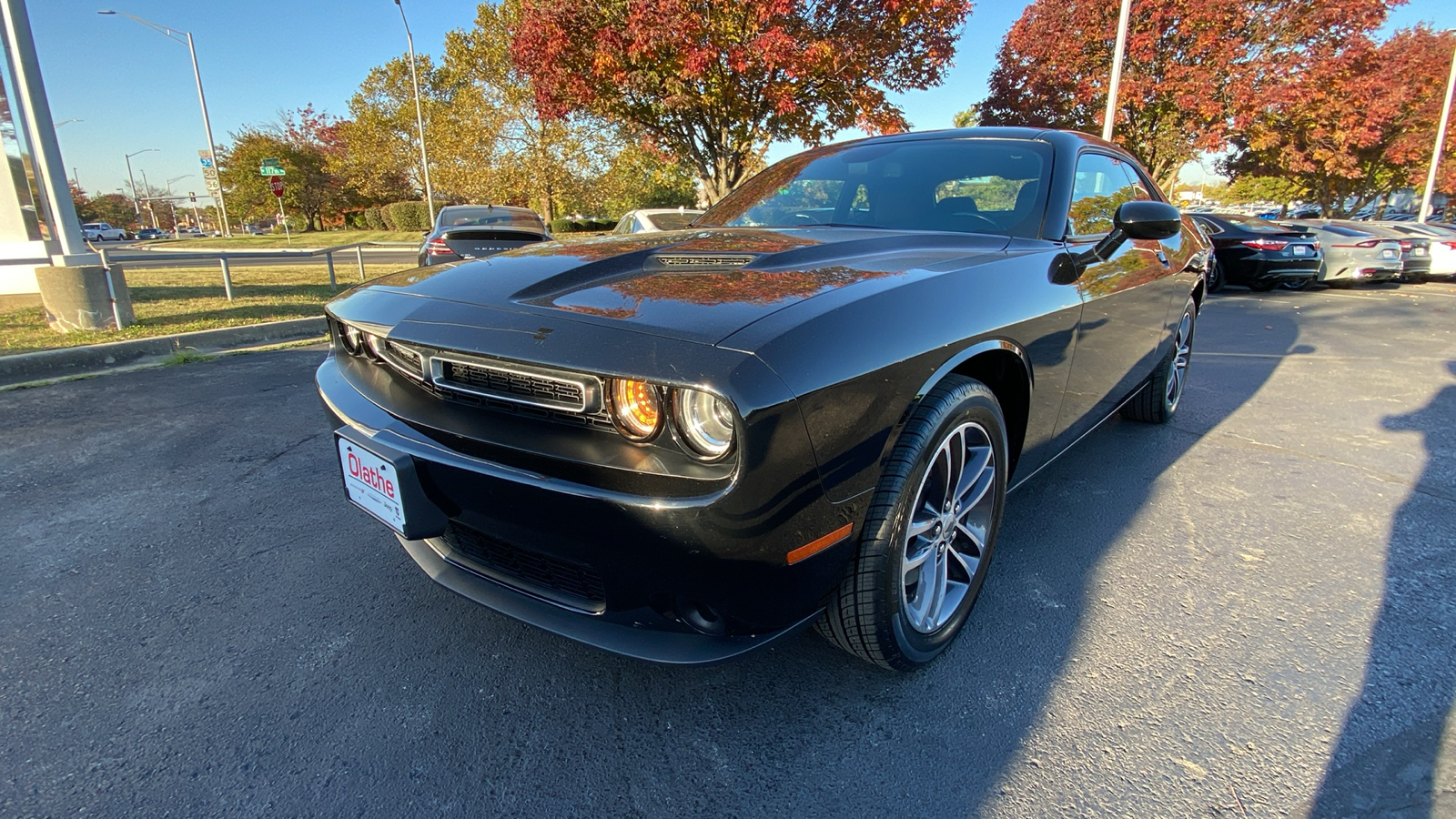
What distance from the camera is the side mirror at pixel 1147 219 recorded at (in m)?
2.57

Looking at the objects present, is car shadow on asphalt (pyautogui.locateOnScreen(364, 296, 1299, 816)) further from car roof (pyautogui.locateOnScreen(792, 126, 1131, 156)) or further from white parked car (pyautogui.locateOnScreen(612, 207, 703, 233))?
white parked car (pyautogui.locateOnScreen(612, 207, 703, 233))

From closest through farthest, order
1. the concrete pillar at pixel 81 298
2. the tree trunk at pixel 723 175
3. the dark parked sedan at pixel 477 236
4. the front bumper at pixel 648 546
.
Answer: the front bumper at pixel 648 546
the concrete pillar at pixel 81 298
the dark parked sedan at pixel 477 236
the tree trunk at pixel 723 175

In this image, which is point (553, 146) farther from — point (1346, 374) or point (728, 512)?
point (728, 512)

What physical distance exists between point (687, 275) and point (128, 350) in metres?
6.57

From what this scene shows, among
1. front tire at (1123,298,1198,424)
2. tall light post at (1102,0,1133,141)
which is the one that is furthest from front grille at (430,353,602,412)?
tall light post at (1102,0,1133,141)

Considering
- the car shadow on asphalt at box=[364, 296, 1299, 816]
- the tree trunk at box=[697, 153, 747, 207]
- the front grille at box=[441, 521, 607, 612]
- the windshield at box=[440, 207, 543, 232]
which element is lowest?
the car shadow on asphalt at box=[364, 296, 1299, 816]

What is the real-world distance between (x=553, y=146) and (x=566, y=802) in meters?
26.9

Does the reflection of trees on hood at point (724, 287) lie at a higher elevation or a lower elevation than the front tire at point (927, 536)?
higher

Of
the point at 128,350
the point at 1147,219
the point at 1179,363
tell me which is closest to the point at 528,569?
the point at 1147,219

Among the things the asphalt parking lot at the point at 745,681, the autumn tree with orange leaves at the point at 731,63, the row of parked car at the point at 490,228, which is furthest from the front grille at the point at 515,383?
the autumn tree with orange leaves at the point at 731,63

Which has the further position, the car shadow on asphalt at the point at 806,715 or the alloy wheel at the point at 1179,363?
the alloy wheel at the point at 1179,363

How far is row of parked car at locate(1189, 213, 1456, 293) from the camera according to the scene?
444 inches

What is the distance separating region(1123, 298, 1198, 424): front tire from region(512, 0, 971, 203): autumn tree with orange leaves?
26.4ft

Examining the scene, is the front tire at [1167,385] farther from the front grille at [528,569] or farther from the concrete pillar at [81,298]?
the concrete pillar at [81,298]
